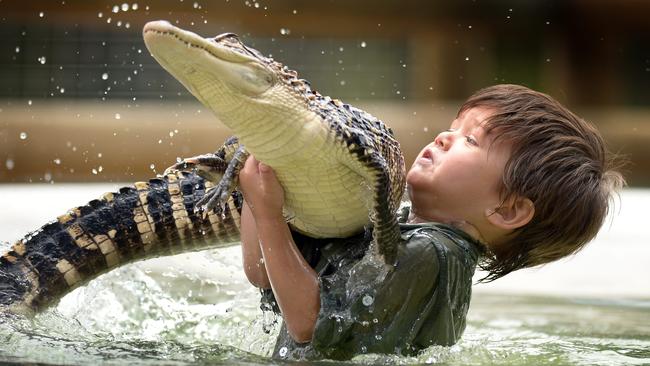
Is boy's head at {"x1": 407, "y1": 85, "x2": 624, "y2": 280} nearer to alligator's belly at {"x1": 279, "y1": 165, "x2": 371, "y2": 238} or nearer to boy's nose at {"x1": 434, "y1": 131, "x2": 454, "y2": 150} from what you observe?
boy's nose at {"x1": 434, "y1": 131, "x2": 454, "y2": 150}

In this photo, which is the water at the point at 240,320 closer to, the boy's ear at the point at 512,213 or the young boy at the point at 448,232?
the young boy at the point at 448,232

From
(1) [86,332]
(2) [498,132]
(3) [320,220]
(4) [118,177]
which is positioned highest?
(2) [498,132]

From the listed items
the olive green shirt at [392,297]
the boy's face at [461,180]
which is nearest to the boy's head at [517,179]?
the boy's face at [461,180]

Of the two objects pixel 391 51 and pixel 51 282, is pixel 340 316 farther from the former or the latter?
pixel 391 51

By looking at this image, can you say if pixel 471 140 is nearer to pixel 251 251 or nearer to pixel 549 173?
pixel 549 173

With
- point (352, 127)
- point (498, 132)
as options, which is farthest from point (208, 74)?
point (498, 132)

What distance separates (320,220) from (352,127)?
227 millimetres

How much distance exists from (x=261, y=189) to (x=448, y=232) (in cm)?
39

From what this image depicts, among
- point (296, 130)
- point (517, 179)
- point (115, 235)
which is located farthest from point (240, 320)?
point (296, 130)

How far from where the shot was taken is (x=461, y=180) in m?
2.05

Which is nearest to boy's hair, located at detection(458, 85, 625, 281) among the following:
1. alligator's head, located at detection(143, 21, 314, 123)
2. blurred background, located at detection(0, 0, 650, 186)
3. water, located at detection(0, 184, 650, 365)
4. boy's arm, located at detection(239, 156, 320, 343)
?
water, located at detection(0, 184, 650, 365)

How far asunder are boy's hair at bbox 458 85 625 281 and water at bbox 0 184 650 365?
0.87 feet

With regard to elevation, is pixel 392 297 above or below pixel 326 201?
below

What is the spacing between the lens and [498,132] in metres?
2.08
